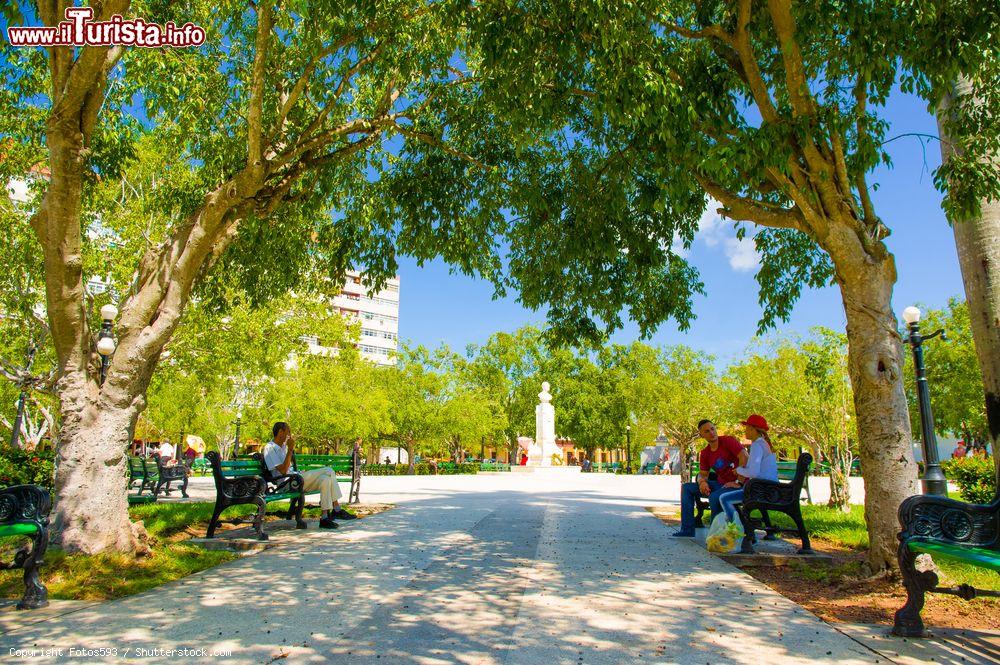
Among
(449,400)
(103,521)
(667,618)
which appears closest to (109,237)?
(103,521)

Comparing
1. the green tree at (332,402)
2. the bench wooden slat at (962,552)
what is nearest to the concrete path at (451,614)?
the bench wooden slat at (962,552)

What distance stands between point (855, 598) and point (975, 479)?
9.86m

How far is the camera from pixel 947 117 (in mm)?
6656

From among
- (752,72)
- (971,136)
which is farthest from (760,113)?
(971,136)

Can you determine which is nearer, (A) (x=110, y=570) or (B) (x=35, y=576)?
(B) (x=35, y=576)

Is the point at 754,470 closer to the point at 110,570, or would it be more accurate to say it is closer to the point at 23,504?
the point at 110,570

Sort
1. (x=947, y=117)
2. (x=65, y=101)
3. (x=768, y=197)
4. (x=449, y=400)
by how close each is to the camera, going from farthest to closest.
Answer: (x=449, y=400) < (x=768, y=197) < (x=947, y=117) < (x=65, y=101)

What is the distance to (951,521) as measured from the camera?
4.12m

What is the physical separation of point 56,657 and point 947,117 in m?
8.55

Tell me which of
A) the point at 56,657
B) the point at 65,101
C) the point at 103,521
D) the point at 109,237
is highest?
the point at 109,237

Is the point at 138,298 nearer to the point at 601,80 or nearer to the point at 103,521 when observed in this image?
Result: the point at 103,521

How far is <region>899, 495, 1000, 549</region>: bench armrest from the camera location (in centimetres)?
402

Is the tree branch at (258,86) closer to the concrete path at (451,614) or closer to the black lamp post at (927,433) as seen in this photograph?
the concrete path at (451,614)

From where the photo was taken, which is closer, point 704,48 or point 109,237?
point 704,48
